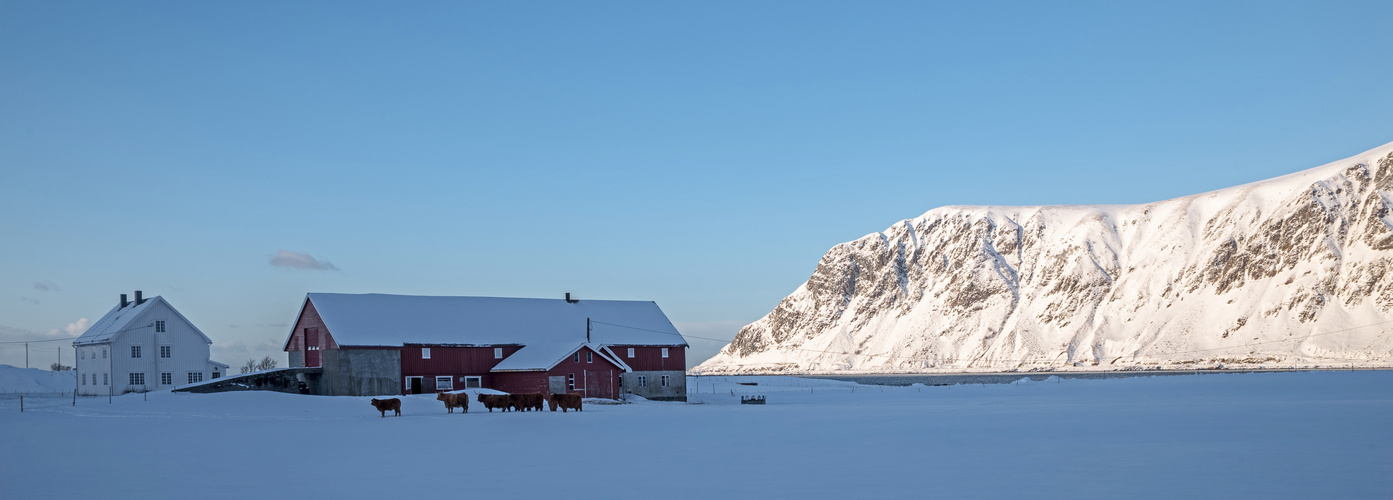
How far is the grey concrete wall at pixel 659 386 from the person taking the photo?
216 ft

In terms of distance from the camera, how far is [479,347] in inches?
2451

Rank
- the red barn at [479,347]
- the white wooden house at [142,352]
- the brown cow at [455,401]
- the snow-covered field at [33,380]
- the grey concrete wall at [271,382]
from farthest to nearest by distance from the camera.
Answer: the snow-covered field at [33,380] < the white wooden house at [142,352] < the red barn at [479,347] < the grey concrete wall at [271,382] < the brown cow at [455,401]

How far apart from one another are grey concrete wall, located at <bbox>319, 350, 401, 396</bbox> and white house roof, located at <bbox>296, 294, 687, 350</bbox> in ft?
2.47

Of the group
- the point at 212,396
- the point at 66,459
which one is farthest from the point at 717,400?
the point at 66,459

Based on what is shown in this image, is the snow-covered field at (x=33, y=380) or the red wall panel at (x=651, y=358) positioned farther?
the snow-covered field at (x=33, y=380)

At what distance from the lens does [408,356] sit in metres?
59.4


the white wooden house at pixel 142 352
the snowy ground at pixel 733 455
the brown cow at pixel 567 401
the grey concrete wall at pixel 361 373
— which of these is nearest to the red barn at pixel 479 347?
the grey concrete wall at pixel 361 373

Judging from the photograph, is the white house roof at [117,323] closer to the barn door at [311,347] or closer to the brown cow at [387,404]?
the barn door at [311,347]

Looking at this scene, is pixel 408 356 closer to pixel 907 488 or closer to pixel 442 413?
pixel 442 413

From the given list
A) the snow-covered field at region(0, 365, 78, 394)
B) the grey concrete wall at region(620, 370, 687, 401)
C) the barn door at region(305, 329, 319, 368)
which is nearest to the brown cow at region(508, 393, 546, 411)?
the grey concrete wall at region(620, 370, 687, 401)

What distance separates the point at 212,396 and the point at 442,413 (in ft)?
43.0

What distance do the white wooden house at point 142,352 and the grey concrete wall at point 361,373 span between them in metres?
12.4

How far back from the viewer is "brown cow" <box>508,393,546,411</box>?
45.1 m

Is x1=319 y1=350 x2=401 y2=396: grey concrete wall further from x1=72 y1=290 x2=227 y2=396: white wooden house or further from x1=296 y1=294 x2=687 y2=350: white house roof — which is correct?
x1=72 y1=290 x2=227 y2=396: white wooden house
